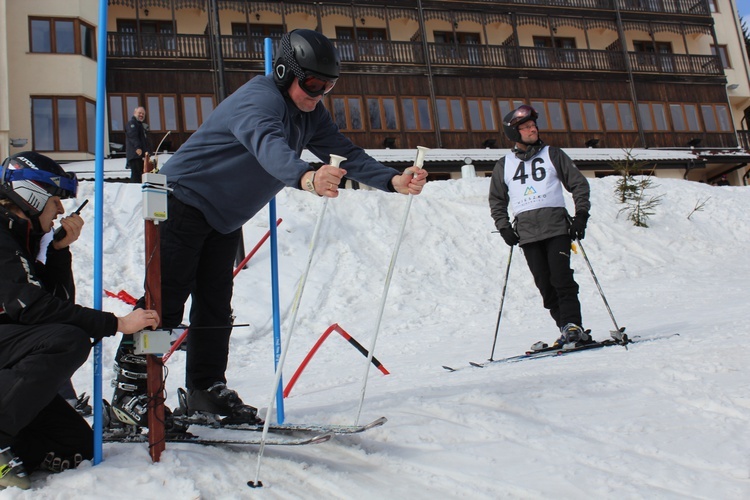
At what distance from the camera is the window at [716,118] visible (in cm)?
2741

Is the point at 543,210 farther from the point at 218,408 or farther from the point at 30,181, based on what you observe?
the point at 30,181

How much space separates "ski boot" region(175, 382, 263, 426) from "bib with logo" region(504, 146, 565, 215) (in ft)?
11.5

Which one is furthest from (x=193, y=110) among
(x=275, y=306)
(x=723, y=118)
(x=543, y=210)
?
(x=723, y=118)

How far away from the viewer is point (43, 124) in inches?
729

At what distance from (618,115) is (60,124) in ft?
63.6

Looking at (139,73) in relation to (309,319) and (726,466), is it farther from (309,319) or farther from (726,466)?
(726,466)

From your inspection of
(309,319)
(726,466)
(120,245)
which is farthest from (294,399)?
(120,245)

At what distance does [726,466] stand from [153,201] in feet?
8.10

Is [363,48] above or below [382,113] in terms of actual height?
above

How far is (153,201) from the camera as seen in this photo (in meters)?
2.79

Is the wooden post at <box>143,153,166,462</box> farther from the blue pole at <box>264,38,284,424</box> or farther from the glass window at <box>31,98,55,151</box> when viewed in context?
the glass window at <box>31,98,55,151</box>

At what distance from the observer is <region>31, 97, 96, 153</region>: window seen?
60.5 feet

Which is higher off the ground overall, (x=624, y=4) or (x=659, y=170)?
(x=624, y=4)

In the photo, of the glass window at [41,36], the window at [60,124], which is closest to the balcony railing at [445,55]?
the glass window at [41,36]
